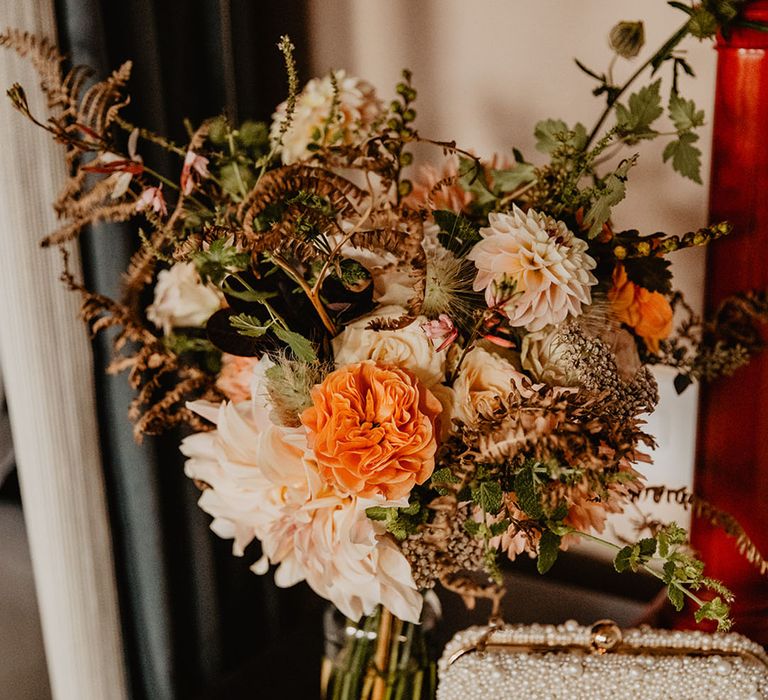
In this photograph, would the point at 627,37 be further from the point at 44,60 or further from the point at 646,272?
the point at 44,60

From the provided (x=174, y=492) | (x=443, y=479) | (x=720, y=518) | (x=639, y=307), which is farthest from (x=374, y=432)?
(x=174, y=492)

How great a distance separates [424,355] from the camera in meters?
0.64

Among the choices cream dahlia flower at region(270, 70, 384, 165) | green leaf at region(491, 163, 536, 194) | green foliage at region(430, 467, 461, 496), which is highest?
cream dahlia flower at region(270, 70, 384, 165)

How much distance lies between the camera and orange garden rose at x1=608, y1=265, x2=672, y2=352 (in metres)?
0.70

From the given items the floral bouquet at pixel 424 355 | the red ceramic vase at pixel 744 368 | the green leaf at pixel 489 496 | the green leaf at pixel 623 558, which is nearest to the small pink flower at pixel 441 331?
the floral bouquet at pixel 424 355

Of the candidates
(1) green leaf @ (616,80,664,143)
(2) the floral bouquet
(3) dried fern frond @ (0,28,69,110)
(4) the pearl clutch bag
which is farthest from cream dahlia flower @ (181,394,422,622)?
(1) green leaf @ (616,80,664,143)

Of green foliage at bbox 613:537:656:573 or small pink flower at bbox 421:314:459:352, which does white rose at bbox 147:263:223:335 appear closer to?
small pink flower at bbox 421:314:459:352

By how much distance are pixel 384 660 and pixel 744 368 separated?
485 millimetres

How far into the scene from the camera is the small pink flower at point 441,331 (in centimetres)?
61

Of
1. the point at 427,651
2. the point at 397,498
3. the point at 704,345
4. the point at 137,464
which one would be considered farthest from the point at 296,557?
the point at 704,345

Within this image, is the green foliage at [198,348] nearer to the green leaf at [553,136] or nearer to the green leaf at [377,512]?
the green leaf at [377,512]

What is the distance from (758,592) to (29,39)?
0.92 m

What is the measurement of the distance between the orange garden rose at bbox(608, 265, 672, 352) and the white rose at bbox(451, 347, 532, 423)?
0.13 m

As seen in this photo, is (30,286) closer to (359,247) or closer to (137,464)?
(137,464)
